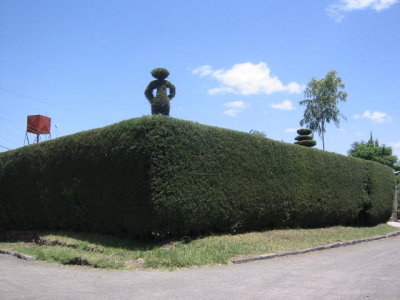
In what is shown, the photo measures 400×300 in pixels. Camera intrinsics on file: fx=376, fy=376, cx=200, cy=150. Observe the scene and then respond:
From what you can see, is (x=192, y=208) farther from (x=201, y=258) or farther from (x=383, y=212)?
(x=383, y=212)

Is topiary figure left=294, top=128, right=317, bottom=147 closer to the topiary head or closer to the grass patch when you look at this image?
the topiary head

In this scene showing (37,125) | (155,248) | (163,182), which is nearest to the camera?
(155,248)

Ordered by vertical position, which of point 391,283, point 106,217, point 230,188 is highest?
point 230,188

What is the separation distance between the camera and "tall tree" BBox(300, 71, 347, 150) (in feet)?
125

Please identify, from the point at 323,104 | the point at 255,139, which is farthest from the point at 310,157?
the point at 323,104

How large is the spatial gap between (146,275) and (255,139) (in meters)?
7.03

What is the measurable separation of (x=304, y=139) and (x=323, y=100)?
34.0ft

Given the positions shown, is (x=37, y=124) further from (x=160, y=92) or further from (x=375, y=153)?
(x=375, y=153)

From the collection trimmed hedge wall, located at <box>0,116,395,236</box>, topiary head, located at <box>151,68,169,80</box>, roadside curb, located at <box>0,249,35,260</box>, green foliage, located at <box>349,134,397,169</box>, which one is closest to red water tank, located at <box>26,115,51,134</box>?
trimmed hedge wall, located at <box>0,116,395,236</box>

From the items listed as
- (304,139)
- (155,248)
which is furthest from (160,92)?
(304,139)

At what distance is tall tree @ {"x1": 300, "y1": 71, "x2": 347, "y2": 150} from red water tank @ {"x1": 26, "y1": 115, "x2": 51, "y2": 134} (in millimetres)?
26063

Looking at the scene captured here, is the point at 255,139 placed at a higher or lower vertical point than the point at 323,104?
lower

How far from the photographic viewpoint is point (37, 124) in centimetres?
2356

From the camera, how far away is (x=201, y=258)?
862 centimetres
